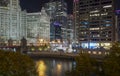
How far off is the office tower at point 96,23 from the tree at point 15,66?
400ft

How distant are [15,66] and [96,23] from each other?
139959 millimetres

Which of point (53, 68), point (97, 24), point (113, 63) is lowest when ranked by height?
point (53, 68)

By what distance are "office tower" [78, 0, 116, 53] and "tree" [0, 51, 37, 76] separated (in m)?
122

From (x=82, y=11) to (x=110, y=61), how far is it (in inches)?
5807

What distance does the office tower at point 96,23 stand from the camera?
15100cm

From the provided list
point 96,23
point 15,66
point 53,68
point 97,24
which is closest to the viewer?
point 15,66

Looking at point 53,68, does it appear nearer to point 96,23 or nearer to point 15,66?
point 15,66

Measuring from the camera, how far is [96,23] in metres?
160

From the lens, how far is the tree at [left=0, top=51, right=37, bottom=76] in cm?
2230

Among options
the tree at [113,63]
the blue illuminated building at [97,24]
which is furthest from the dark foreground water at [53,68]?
the blue illuminated building at [97,24]

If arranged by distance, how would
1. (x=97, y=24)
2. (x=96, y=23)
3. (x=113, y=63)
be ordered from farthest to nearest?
(x=96, y=23)
(x=97, y=24)
(x=113, y=63)

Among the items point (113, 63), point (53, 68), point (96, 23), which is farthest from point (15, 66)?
point (96, 23)

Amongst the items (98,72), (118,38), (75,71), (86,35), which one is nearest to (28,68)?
(75,71)

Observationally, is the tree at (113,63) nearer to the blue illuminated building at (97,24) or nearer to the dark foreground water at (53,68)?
the dark foreground water at (53,68)
